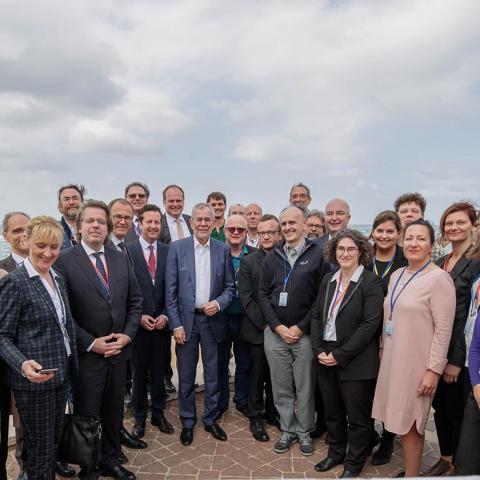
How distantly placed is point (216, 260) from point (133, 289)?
1.13 m

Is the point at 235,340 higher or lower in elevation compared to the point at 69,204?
lower

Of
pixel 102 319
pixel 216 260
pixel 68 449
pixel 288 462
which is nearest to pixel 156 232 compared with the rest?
pixel 216 260

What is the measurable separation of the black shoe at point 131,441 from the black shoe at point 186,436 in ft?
1.32

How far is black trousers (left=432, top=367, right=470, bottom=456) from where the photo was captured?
12.2 feet

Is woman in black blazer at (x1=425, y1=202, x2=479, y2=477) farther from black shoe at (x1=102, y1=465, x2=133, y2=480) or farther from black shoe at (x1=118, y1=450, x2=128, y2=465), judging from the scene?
black shoe at (x1=118, y1=450, x2=128, y2=465)

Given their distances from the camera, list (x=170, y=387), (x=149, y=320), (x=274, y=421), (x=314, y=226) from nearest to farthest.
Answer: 1. (x=149, y=320)
2. (x=274, y=421)
3. (x=314, y=226)
4. (x=170, y=387)

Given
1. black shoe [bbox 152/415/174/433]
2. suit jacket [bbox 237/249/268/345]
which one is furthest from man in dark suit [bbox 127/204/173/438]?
suit jacket [bbox 237/249/268/345]

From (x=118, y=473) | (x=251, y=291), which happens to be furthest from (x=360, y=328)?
(x=118, y=473)

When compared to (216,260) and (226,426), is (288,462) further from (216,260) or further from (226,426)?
(216,260)

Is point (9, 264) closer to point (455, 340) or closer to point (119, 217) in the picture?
point (119, 217)

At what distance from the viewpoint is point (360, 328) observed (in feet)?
12.4

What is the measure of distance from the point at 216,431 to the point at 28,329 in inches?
103

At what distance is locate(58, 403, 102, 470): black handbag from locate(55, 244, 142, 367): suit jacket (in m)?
0.50

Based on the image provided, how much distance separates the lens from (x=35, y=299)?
3.03m
